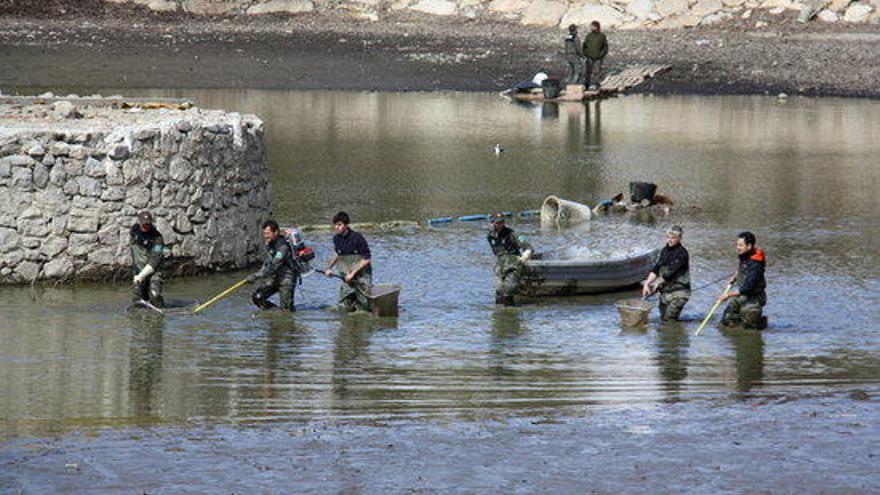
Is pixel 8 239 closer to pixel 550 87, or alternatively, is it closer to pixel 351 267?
pixel 351 267

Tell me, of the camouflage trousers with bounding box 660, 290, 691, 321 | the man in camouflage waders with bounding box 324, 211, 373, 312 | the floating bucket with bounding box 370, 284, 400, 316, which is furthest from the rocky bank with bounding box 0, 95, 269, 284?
the camouflage trousers with bounding box 660, 290, 691, 321

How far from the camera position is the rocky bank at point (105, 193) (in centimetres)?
2145

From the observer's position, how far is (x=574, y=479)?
13820 mm

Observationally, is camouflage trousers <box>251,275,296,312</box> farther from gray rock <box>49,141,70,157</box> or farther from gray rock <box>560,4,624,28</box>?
gray rock <box>560,4,624,28</box>

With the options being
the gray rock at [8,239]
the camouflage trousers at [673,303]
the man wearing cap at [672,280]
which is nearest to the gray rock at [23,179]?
the gray rock at [8,239]

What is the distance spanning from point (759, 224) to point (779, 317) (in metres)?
7.82

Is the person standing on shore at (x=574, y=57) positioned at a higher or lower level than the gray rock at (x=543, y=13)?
lower

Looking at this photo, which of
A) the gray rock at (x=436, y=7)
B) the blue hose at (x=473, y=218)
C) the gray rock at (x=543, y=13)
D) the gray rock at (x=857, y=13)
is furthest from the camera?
the gray rock at (x=436, y=7)

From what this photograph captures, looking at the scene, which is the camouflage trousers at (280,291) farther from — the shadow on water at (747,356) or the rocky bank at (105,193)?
the shadow on water at (747,356)

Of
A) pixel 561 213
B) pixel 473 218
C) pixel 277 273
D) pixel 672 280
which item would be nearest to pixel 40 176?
pixel 277 273

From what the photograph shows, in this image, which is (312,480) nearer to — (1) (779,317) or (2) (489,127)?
(1) (779,317)

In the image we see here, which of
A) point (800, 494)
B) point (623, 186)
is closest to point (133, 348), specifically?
point (800, 494)

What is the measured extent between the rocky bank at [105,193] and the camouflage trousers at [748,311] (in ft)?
23.6

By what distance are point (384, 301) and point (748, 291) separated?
14.8 feet
